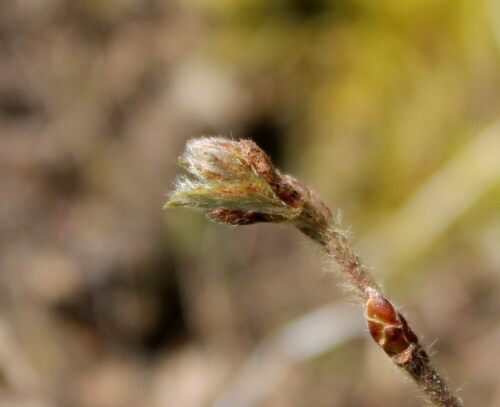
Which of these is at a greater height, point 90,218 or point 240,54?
point 240,54

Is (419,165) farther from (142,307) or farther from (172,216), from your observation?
(142,307)

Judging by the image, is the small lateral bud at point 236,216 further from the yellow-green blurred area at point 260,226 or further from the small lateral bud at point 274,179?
the yellow-green blurred area at point 260,226

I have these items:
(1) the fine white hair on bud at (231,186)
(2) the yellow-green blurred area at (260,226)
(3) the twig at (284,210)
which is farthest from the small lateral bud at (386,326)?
(2) the yellow-green blurred area at (260,226)

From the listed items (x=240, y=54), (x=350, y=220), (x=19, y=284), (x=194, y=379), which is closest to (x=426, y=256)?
(x=350, y=220)

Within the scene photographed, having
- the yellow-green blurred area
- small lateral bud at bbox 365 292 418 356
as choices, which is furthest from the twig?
the yellow-green blurred area

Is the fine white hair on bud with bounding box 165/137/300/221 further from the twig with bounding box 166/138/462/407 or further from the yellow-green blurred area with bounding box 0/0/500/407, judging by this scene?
the yellow-green blurred area with bounding box 0/0/500/407

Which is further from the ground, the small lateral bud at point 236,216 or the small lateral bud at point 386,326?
the small lateral bud at point 236,216
